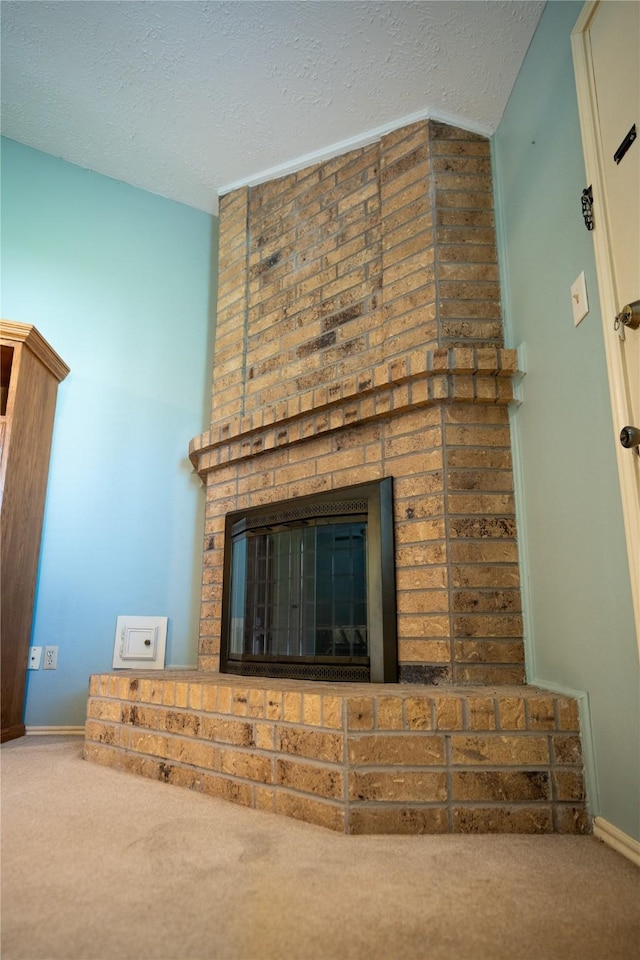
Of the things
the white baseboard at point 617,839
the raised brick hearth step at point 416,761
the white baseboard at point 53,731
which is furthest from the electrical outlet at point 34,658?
the white baseboard at point 617,839

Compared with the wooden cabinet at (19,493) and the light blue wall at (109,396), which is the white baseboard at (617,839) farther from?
the wooden cabinet at (19,493)

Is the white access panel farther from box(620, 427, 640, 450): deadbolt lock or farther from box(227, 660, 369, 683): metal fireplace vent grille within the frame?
box(620, 427, 640, 450): deadbolt lock

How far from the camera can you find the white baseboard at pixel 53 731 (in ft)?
7.99

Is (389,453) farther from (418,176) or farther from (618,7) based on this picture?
(618,7)

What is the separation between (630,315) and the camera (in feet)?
3.87

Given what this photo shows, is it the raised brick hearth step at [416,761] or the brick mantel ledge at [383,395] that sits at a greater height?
the brick mantel ledge at [383,395]

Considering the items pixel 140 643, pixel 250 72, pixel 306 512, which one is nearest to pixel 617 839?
pixel 306 512

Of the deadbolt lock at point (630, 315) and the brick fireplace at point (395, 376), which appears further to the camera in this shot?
the brick fireplace at point (395, 376)

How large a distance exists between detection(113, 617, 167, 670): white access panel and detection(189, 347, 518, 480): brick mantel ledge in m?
0.81

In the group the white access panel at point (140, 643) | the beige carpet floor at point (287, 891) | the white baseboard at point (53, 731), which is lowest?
the beige carpet floor at point (287, 891)

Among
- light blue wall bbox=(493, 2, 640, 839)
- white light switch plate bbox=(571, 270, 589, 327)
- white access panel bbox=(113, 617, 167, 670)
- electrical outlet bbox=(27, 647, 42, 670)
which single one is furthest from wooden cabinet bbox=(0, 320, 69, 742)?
white light switch plate bbox=(571, 270, 589, 327)

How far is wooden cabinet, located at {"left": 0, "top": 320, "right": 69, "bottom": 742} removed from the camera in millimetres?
2318

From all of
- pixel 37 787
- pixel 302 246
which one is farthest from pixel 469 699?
pixel 302 246

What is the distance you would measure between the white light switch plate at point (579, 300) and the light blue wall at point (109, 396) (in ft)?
6.06
